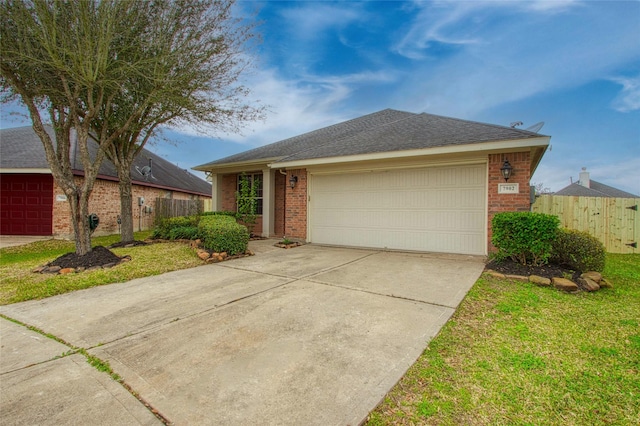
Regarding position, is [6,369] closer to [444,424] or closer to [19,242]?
[444,424]

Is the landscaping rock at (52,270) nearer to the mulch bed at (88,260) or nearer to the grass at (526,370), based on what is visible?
the mulch bed at (88,260)

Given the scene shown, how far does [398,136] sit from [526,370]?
681 centimetres

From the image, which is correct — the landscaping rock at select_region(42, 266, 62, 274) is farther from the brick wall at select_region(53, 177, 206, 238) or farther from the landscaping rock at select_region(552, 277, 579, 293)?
the landscaping rock at select_region(552, 277, 579, 293)

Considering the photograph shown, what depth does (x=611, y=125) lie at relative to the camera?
12734 millimetres

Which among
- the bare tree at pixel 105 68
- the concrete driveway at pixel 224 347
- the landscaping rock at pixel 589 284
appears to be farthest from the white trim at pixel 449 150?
the bare tree at pixel 105 68

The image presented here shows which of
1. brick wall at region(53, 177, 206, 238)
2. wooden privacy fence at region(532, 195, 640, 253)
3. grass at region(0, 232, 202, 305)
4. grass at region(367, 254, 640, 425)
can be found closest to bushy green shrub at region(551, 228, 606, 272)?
grass at region(367, 254, 640, 425)

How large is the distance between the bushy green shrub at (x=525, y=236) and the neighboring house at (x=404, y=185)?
1148 millimetres

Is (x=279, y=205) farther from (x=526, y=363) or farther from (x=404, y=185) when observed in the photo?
(x=526, y=363)

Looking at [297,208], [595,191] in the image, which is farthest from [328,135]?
[595,191]

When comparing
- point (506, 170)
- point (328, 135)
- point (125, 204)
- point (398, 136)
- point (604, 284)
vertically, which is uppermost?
point (328, 135)

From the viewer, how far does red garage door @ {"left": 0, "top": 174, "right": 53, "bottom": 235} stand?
→ 36.7 ft

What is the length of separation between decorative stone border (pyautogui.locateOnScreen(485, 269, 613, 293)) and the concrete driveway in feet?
3.18

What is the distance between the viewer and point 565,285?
439 cm

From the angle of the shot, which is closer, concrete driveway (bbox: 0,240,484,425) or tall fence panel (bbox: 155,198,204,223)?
concrete driveway (bbox: 0,240,484,425)
